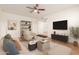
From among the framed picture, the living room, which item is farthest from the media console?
the framed picture

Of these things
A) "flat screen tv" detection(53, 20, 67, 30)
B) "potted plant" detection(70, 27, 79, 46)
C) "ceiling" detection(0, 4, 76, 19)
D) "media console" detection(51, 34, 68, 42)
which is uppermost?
"ceiling" detection(0, 4, 76, 19)

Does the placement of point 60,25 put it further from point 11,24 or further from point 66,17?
point 11,24

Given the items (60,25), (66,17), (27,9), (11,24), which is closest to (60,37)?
(60,25)

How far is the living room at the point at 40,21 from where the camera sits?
222cm

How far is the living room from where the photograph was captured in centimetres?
222

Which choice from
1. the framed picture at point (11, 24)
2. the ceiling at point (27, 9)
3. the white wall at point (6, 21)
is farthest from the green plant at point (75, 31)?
the framed picture at point (11, 24)

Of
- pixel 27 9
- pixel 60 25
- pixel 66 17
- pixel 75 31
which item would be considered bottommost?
pixel 75 31

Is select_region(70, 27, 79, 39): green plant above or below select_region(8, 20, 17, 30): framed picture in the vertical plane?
below

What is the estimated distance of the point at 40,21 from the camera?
2.29 m

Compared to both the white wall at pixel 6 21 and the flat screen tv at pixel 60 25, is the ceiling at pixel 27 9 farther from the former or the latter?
the flat screen tv at pixel 60 25

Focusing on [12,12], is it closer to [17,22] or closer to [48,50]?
[17,22]

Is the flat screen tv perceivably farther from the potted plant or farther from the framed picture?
the framed picture

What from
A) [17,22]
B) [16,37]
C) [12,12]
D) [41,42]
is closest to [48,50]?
[41,42]
